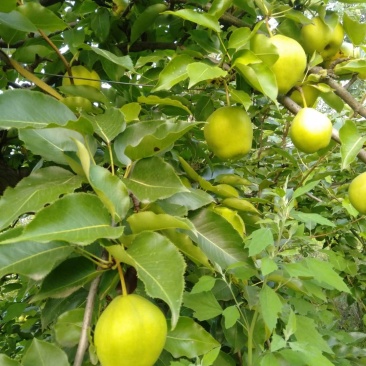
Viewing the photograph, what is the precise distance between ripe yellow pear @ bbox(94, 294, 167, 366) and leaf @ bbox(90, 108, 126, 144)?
334 millimetres

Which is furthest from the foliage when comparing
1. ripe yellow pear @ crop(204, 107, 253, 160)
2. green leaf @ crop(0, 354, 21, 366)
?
ripe yellow pear @ crop(204, 107, 253, 160)

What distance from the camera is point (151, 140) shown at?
2.69 ft

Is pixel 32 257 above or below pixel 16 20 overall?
below

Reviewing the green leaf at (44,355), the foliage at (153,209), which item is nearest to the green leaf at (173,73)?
the foliage at (153,209)

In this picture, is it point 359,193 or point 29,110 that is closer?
point 29,110

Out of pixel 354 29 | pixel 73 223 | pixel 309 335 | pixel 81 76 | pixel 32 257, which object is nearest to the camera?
pixel 73 223

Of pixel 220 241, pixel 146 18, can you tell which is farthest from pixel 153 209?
pixel 146 18

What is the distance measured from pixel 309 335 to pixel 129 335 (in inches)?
18.2

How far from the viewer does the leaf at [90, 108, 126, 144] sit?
896 mm

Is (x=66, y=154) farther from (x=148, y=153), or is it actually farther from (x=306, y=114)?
(x=306, y=114)

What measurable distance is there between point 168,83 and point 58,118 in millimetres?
260

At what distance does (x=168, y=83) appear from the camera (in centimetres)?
101

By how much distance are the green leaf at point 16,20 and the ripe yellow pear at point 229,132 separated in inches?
20.0

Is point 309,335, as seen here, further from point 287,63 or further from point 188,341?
point 287,63
